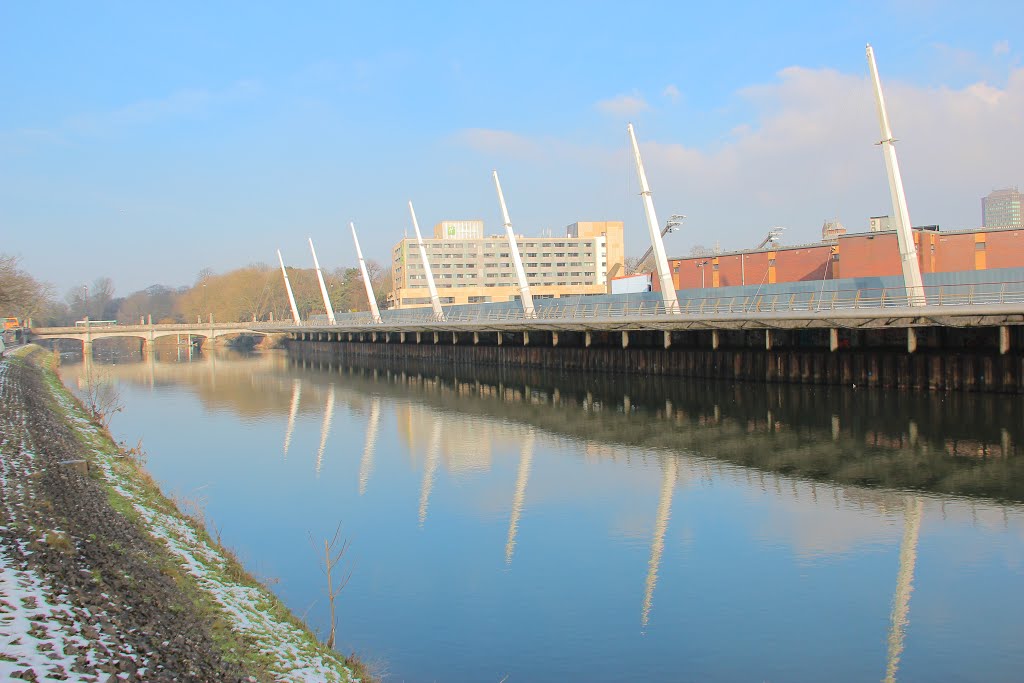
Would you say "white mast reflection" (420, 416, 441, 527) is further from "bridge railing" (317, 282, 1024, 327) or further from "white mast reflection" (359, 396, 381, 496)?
"bridge railing" (317, 282, 1024, 327)

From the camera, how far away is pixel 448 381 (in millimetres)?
54406

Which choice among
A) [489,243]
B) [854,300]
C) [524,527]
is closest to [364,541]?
[524,527]

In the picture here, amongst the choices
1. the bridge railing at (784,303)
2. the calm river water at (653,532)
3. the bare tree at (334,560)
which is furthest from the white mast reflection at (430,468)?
the bridge railing at (784,303)

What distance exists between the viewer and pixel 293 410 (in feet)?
138

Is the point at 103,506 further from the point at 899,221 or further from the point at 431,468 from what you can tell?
the point at 899,221

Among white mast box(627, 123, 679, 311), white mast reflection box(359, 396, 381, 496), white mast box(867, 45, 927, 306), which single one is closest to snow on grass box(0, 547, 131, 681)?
white mast reflection box(359, 396, 381, 496)

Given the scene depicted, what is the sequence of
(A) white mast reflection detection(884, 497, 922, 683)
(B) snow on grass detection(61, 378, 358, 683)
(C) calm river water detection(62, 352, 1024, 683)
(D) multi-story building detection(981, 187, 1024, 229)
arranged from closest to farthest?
(B) snow on grass detection(61, 378, 358, 683) < (A) white mast reflection detection(884, 497, 922, 683) < (C) calm river water detection(62, 352, 1024, 683) < (D) multi-story building detection(981, 187, 1024, 229)

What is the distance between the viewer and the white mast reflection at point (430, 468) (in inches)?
768

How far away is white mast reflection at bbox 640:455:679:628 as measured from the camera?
12.7 m

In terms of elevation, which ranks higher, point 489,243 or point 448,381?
point 489,243

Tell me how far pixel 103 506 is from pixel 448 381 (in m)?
40.1

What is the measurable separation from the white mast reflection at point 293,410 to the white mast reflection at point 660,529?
13.0 m

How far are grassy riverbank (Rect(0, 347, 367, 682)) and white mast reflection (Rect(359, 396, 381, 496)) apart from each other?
6382 millimetres

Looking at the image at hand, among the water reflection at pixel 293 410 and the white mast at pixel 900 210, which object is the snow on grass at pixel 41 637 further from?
the white mast at pixel 900 210
